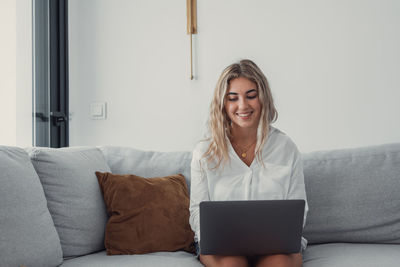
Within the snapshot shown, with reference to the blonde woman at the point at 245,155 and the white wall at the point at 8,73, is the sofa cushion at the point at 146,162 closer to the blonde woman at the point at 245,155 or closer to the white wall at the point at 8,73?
the blonde woman at the point at 245,155

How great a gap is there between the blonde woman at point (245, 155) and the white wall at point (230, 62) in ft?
2.00

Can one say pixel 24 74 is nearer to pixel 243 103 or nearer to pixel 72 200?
pixel 72 200

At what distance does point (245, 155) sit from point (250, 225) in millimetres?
571

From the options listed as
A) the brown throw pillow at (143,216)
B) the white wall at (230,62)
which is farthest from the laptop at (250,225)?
the white wall at (230,62)

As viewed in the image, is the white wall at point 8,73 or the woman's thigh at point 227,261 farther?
the white wall at point 8,73

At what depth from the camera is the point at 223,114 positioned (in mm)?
1724

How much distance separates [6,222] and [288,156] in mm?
1057

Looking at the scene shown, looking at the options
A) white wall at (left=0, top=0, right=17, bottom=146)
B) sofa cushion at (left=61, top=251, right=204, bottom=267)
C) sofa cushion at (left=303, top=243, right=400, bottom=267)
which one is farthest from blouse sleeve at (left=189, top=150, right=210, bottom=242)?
white wall at (left=0, top=0, right=17, bottom=146)

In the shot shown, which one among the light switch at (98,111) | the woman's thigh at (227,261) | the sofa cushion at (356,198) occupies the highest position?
the light switch at (98,111)

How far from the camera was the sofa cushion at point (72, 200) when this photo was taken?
149 cm

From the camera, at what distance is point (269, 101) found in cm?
166

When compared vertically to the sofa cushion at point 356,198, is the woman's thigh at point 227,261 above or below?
below

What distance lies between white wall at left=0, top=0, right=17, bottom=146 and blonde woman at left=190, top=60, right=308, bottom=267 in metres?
1.08

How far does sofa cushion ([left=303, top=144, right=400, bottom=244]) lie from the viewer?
167 cm
